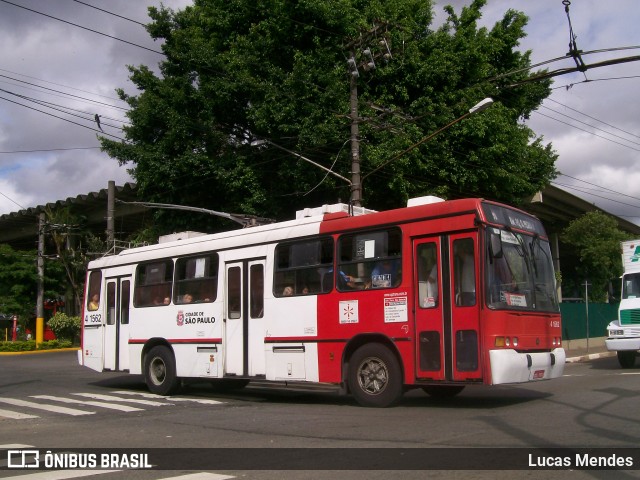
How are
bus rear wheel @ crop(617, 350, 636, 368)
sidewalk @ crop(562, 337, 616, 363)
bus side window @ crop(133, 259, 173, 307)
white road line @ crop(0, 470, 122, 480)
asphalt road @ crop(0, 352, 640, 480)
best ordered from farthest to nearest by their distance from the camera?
sidewalk @ crop(562, 337, 616, 363) < bus rear wheel @ crop(617, 350, 636, 368) < bus side window @ crop(133, 259, 173, 307) < asphalt road @ crop(0, 352, 640, 480) < white road line @ crop(0, 470, 122, 480)

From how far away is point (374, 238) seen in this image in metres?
11.4

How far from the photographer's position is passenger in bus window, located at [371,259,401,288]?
11031 mm

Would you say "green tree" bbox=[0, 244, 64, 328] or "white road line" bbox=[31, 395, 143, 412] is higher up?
"green tree" bbox=[0, 244, 64, 328]

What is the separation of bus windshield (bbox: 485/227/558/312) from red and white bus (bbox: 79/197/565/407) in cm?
3

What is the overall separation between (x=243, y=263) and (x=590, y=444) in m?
7.72

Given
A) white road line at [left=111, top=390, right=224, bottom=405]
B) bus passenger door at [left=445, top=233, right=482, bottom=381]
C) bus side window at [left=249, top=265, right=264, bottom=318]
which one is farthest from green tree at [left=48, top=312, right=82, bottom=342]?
bus passenger door at [left=445, top=233, right=482, bottom=381]

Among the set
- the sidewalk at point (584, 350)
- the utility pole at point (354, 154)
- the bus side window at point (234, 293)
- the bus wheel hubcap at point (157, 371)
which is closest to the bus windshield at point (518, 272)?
the bus side window at point (234, 293)

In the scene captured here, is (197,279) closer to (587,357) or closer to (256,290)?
(256,290)

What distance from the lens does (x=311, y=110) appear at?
21219 millimetres

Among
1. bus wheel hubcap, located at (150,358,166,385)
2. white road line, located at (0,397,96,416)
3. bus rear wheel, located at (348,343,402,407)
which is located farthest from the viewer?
bus wheel hubcap, located at (150,358,166,385)

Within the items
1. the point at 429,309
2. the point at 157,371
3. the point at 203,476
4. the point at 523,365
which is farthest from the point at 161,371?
the point at 203,476

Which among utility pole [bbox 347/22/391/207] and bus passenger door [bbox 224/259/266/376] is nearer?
bus passenger door [bbox 224/259/266/376]

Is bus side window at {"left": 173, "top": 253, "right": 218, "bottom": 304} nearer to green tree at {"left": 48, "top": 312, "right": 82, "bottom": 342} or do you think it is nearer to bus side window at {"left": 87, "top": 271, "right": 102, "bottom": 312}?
bus side window at {"left": 87, "top": 271, "right": 102, "bottom": 312}

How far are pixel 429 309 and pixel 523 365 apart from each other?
167 cm
